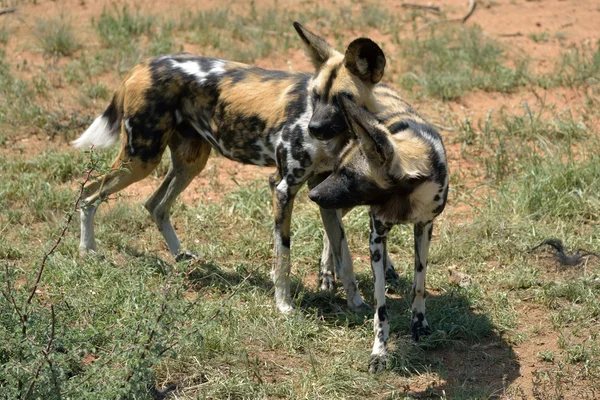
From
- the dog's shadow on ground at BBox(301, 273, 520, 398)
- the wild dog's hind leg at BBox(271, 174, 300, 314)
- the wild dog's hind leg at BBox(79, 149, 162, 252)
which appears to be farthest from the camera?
the wild dog's hind leg at BBox(79, 149, 162, 252)

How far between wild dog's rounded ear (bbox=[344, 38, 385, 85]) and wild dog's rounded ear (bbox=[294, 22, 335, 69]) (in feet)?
0.86

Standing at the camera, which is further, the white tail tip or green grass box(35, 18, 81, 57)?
green grass box(35, 18, 81, 57)

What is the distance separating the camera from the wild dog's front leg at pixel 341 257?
4.75 metres

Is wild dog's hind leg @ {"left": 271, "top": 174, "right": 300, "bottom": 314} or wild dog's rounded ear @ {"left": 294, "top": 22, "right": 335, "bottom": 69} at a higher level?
wild dog's rounded ear @ {"left": 294, "top": 22, "right": 335, "bottom": 69}

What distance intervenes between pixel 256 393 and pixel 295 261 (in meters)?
1.66

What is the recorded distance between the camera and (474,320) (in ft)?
14.7

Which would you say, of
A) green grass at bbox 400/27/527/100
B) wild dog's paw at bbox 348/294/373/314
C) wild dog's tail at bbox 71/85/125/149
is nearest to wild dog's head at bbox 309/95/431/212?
wild dog's paw at bbox 348/294/373/314

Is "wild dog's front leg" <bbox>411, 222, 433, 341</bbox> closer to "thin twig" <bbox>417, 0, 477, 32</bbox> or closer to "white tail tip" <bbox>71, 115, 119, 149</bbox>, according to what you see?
"white tail tip" <bbox>71, 115, 119, 149</bbox>

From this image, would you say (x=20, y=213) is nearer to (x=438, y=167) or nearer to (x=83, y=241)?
(x=83, y=241)

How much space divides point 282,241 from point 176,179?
1029 mm

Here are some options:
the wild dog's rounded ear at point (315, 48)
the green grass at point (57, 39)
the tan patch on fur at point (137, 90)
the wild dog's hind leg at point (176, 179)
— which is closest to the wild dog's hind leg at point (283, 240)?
the wild dog's rounded ear at point (315, 48)

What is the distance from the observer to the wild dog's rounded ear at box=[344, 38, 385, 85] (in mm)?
4234

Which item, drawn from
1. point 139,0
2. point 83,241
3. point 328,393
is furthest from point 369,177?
point 139,0

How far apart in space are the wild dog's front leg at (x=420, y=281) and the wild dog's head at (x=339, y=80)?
647 millimetres
